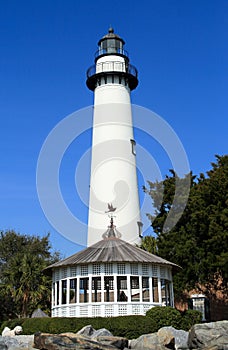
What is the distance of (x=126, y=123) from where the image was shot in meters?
38.0

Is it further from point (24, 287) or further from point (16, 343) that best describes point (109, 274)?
point (24, 287)

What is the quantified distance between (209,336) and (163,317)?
4.96 m

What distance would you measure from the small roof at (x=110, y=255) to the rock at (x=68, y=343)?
7703 millimetres

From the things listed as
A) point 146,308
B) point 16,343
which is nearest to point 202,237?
point 146,308

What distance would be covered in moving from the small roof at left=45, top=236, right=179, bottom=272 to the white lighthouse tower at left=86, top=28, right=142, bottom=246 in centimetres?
623

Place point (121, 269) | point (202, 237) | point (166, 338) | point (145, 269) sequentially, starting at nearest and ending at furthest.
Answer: point (166, 338), point (121, 269), point (145, 269), point (202, 237)

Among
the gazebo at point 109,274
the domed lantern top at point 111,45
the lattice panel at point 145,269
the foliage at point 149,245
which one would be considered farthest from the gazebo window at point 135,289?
the domed lantern top at point 111,45

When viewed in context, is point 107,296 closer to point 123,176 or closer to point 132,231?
point 132,231

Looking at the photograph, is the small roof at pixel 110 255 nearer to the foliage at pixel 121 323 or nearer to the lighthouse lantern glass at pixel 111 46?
the foliage at pixel 121 323

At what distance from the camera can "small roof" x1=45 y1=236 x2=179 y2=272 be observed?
26734 mm

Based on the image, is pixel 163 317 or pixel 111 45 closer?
pixel 163 317

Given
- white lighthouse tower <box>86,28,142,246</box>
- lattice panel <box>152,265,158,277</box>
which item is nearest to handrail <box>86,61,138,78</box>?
white lighthouse tower <box>86,28,142,246</box>

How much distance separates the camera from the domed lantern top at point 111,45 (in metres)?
40.7

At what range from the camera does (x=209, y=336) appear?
1998cm
